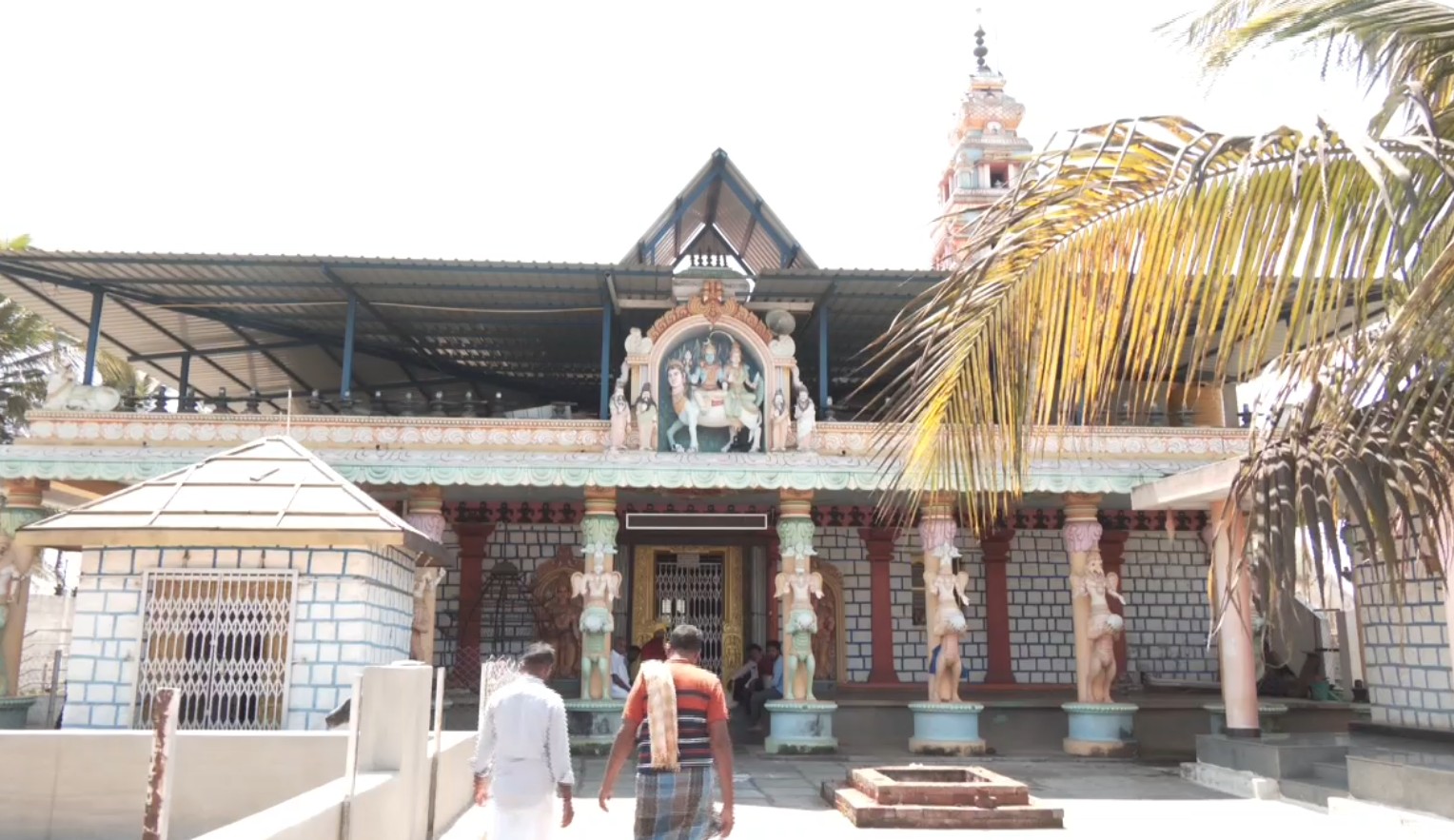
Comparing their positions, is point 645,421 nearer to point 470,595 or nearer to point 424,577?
point 424,577

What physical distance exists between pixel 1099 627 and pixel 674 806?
34.1 ft

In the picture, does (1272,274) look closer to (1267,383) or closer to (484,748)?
(1267,383)

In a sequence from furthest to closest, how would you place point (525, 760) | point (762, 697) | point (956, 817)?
point (762, 697) → point (956, 817) → point (525, 760)

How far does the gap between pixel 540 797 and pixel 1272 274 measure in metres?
4.15

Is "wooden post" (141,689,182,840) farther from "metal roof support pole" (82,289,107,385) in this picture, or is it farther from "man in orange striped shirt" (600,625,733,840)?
"metal roof support pole" (82,289,107,385)

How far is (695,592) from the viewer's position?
59.7 ft

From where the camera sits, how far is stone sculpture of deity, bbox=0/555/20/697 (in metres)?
13.5

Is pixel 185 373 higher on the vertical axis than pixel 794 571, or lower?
higher

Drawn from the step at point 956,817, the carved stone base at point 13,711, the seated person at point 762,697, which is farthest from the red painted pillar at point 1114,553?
the carved stone base at point 13,711

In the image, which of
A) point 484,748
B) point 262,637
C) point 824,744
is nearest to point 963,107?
point 824,744

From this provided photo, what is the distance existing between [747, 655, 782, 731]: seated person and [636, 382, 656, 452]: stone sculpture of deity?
3.77 metres

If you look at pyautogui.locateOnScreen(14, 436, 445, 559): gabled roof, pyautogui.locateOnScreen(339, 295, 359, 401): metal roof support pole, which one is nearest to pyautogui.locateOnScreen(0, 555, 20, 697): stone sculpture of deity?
pyautogui.locateOnScreen(339, 295, 359, 401): metal roof support pole

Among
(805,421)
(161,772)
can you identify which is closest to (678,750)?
(161,772)

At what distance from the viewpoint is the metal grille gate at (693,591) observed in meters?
18.1
